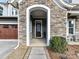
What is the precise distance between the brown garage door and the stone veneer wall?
15.2 metres

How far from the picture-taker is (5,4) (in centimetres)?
3562

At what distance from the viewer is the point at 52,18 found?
17734mm

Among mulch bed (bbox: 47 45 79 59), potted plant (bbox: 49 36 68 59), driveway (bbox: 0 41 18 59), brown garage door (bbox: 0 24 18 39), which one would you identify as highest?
brown garage door (bbox: 0 24 18 39)

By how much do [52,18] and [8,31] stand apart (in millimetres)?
16396

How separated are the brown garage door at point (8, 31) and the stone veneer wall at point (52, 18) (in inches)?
598

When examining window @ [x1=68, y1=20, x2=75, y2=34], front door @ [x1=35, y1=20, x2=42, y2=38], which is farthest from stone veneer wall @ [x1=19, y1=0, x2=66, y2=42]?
front door @ [x1=35, y1=20, x2=42, y2=38]

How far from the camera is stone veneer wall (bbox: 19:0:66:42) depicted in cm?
1770

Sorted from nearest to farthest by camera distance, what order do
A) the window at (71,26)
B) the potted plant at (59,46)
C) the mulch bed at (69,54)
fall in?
the mulch bed at (69,54) → the potted plant at (59,46) → the window at (71,26)

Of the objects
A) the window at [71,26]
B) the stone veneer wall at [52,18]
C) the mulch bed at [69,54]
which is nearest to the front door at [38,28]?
the window at [71,26]

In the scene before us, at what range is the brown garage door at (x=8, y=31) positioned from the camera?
32681 millimetres

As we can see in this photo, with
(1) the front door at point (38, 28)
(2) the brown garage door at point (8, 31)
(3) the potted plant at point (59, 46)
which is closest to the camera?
(3) the potted plant at point (59, 46)

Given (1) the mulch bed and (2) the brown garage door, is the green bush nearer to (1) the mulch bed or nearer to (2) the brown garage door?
(1) the mulch bed

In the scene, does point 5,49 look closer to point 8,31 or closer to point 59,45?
point 59,45

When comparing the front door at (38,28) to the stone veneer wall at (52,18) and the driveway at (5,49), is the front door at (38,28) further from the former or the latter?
the stone veneer wall at (52,18)
